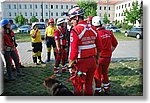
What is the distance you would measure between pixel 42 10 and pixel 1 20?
481 millimetres

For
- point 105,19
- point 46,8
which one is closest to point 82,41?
point 105,19

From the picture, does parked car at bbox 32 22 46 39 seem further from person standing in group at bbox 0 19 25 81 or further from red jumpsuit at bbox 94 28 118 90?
red jumpsuit at bbox 94 28 118 90

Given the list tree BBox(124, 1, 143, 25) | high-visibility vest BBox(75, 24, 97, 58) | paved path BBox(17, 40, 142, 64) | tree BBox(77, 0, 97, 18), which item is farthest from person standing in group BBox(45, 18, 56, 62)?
tree BBox(124, 1, 143, 25)

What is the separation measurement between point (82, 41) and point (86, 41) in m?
0.04

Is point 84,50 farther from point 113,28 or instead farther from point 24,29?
point 24,29

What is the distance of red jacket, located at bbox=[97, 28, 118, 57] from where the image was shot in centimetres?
286

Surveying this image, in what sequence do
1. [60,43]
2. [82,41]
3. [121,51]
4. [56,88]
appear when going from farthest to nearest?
[60,43] → [121,51] → [56,88] → [82,41]

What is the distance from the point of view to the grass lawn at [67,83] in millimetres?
2975

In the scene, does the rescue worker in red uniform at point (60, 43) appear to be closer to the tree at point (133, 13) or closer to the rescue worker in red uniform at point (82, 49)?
the rescue worker in red uniform at point (82, 49)

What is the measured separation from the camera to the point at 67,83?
302 cm

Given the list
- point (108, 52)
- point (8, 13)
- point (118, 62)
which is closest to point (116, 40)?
point (108, 52)

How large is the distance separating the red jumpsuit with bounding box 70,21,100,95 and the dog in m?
0.27

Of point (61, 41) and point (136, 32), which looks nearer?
point (136, 32)

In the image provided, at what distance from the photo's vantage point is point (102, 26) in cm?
290
